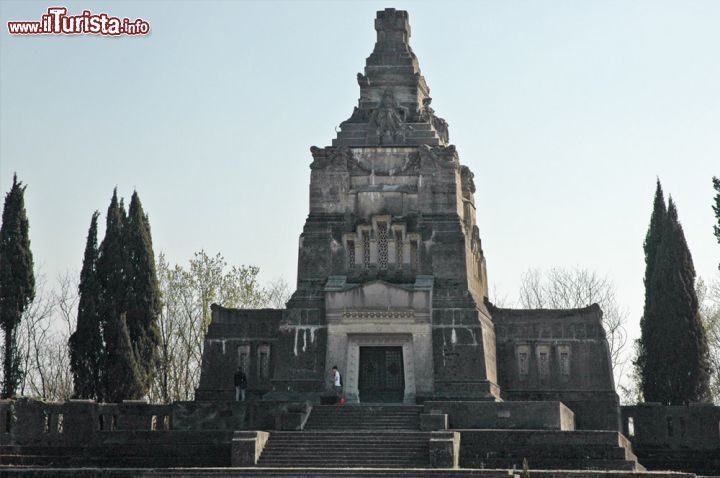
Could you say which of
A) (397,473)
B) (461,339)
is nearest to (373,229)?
(461,339)

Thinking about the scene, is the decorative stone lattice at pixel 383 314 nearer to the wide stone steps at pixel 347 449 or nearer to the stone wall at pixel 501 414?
the stone wall at pixel 501 414

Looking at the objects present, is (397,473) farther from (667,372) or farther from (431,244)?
(667,372)

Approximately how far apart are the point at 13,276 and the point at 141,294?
622 cm

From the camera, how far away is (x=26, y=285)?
156 ft

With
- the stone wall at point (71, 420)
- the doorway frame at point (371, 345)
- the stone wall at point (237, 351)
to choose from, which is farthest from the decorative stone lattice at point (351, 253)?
the stone wall at point (71, 420)

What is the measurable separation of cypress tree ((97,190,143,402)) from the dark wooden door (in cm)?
979

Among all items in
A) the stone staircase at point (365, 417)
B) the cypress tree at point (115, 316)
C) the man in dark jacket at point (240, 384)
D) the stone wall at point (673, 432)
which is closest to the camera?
the stone staircase at point (365, 417)

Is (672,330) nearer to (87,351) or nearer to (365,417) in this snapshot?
(365,417)

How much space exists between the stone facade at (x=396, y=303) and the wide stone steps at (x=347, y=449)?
664cm

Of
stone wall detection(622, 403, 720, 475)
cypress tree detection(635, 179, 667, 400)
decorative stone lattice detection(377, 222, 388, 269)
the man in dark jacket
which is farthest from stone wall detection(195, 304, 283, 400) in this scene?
cypress tree detection(635, 179, 667, 400)

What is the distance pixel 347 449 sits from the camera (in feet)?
Answer: 122

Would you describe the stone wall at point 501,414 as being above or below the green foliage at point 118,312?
below

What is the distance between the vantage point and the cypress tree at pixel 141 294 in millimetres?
51188

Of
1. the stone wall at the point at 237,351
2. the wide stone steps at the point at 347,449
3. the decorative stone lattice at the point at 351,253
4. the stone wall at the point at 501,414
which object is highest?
the decorative stone lattice at the point at 351,253
